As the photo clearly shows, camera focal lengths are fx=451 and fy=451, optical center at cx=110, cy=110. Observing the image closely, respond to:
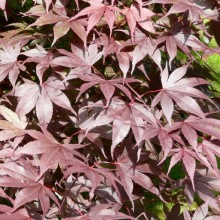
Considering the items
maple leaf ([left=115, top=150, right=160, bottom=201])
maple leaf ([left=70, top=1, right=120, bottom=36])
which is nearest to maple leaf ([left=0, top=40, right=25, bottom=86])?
maple leaf ([left=70, top=1, right=120, bottom=36])

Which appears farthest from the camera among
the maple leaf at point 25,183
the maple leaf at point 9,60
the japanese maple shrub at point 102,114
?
the maple leaf at point 9,60

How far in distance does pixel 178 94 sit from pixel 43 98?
586 millimetres

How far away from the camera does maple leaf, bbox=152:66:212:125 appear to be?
1.87 metres

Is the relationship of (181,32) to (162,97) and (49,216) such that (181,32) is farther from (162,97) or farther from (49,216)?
(49,216)

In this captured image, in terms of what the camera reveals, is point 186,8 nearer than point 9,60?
Yes

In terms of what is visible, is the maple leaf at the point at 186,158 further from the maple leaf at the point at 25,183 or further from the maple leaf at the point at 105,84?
the maple leaf at the point at 25,183

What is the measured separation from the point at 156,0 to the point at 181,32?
0.67ft

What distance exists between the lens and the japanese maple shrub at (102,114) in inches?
70.7

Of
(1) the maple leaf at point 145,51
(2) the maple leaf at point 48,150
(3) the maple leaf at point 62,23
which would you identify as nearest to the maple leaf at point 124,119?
(2) the maple leaf at point 48,150

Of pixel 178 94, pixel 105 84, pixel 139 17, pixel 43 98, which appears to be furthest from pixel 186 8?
pixel 43 98

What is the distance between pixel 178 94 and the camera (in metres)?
1.91

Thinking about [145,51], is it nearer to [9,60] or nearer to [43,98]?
[43,98]

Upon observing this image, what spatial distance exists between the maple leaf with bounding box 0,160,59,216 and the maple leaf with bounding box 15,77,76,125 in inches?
9.0

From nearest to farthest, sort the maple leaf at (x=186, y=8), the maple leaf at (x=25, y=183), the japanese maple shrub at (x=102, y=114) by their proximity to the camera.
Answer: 1. the maple leaf at (x=25, y=183)
2. the japanese maple shrub at (x=102, y=114)
3. the maple leaf at (x=186, y=8)
